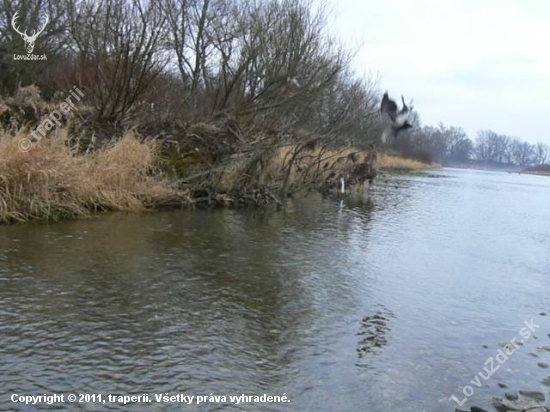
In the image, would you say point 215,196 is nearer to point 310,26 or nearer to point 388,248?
point 388,248

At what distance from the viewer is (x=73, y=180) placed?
947 centimetres

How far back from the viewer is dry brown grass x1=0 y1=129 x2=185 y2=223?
8.60 meters

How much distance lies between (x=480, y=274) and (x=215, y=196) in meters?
6.84

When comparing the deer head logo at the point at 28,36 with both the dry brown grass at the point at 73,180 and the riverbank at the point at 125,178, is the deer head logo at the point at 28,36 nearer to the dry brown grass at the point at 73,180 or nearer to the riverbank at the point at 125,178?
the riverbank at the point at 125,178

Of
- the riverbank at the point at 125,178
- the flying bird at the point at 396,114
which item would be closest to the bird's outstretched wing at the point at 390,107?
the flying bird at the point at 396,114

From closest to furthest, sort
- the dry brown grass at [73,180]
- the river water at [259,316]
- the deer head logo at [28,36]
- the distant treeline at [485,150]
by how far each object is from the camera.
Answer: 1. the river water at [259,316]
2. the dry brown grass at [73,180]
3. the deer head logo at [28,36]
4. the distant treeline at [485,150]

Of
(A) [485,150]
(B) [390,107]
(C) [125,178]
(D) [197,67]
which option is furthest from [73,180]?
(A) [485,150]

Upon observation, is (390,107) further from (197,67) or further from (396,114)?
(197,67)

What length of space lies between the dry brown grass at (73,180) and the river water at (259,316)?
0.62m

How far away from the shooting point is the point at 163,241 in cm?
781

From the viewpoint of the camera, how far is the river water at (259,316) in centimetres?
340

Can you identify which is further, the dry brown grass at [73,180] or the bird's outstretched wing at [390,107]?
the bird's outstretched wing at [390,107]

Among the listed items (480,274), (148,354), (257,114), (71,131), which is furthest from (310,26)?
(148,354)

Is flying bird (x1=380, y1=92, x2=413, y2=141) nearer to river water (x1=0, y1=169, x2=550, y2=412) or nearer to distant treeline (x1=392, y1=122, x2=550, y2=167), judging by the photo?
river water (x1=0, y1=169, x2=550, y2=412)
